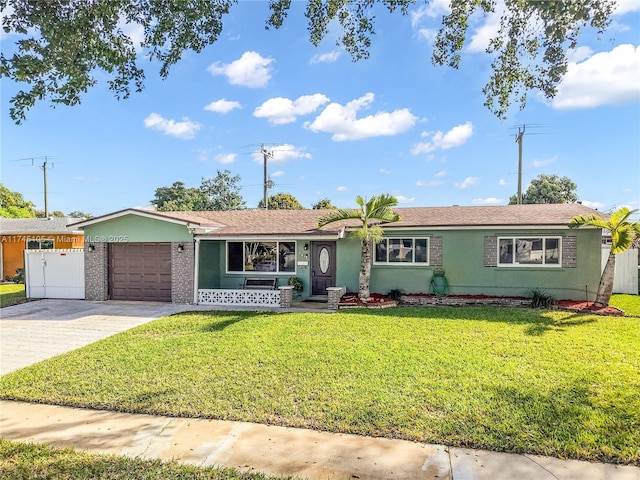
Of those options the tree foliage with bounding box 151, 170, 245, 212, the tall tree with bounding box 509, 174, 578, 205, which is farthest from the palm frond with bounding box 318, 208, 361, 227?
the tree foliage with bounding box 151, 170, 245, 212

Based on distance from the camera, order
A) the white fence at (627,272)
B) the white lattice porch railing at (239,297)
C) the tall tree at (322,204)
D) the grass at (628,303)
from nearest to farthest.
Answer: the grass at (628,303) → the white lattice porch railing at (239,297) → the white fence at (627,272) → the tall tree at (322,204)

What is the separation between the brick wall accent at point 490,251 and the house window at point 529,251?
152mm

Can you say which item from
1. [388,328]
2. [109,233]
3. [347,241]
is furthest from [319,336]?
[109,233]

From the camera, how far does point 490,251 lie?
13938 millimetres

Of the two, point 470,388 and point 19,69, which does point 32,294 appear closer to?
point 19,69

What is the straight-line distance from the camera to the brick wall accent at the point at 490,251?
547 inches

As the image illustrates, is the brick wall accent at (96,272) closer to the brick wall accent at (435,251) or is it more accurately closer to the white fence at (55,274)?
the white fence at (55,274)

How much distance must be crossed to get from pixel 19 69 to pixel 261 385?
5.18m

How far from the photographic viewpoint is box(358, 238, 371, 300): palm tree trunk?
1349cm

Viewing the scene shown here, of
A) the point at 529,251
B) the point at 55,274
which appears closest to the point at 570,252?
the point at 529,251

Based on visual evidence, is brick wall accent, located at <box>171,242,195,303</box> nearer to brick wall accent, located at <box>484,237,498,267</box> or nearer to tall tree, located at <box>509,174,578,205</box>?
brick wall accent, located at <box>484,237,498,267</box>

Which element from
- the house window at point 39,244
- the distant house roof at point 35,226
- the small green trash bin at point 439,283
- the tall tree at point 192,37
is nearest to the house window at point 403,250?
the small green trash bin at point 439,283

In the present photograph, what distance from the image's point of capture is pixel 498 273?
547 inches

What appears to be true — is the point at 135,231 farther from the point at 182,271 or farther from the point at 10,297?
the point at 10,297
